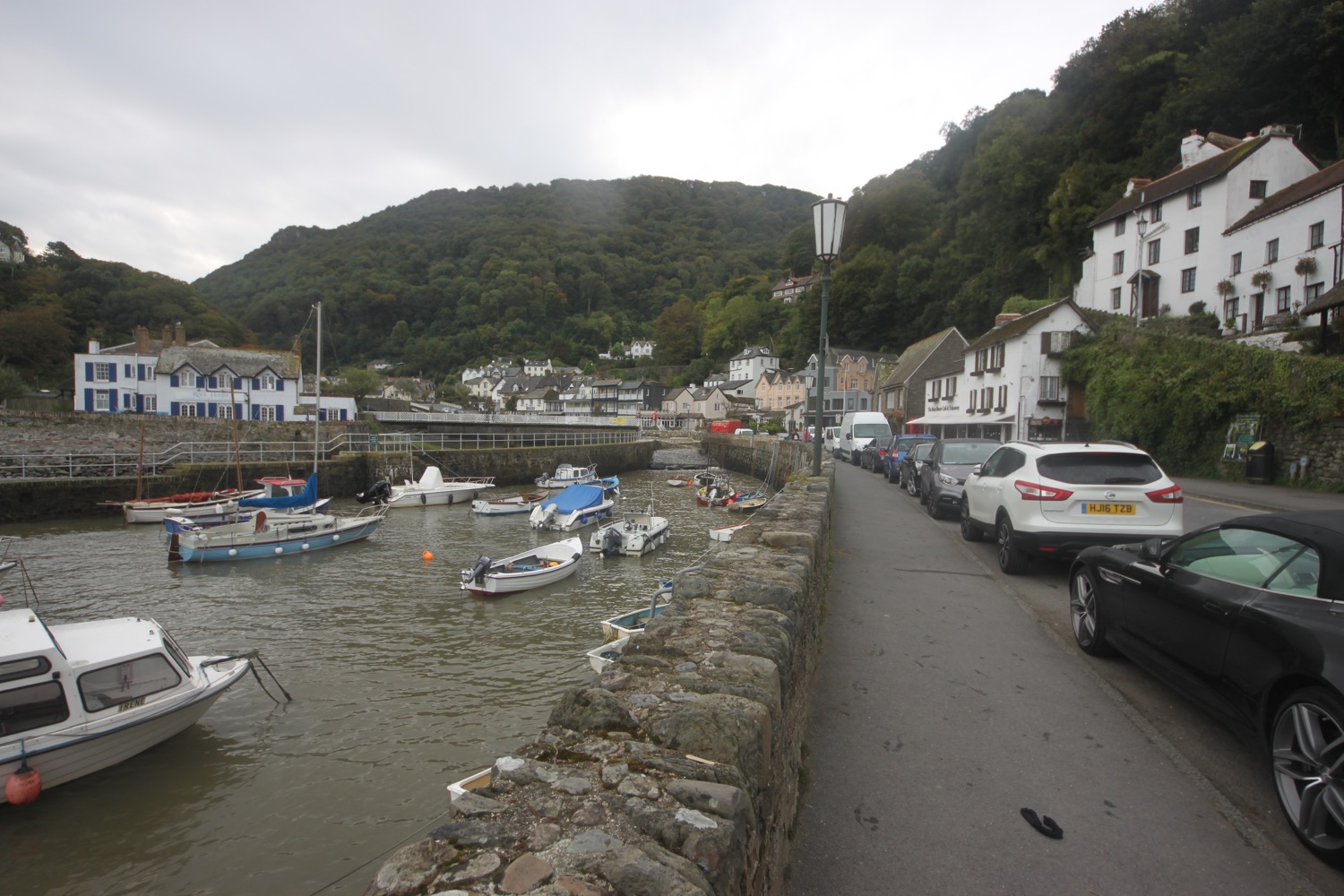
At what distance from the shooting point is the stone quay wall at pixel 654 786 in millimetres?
1818

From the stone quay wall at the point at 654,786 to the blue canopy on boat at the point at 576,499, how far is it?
23.4 m

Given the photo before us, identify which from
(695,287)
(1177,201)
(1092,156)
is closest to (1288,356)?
(1177,201)

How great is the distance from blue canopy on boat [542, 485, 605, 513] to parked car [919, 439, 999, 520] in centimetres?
1493

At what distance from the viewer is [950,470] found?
14.7m

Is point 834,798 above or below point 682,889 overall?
below

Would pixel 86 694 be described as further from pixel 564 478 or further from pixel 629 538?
pixel 564 478

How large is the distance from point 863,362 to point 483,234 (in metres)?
118

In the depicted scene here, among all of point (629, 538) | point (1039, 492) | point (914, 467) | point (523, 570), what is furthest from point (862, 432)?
point (1039, 492)

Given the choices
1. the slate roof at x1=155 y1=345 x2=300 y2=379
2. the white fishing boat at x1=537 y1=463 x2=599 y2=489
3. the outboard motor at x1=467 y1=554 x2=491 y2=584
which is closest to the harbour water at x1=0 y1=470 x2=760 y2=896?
the outboard motor at x1=467 y1=554 x2=491 y2=584

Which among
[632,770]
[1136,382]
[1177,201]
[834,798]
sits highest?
[1177,201]

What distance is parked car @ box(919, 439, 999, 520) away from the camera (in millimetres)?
14258

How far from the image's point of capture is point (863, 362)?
7106cm

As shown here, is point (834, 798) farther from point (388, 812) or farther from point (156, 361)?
point (156, 361)

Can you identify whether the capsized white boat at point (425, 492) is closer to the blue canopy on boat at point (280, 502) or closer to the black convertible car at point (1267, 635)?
the blue canopy on boat at point (280, 502)
